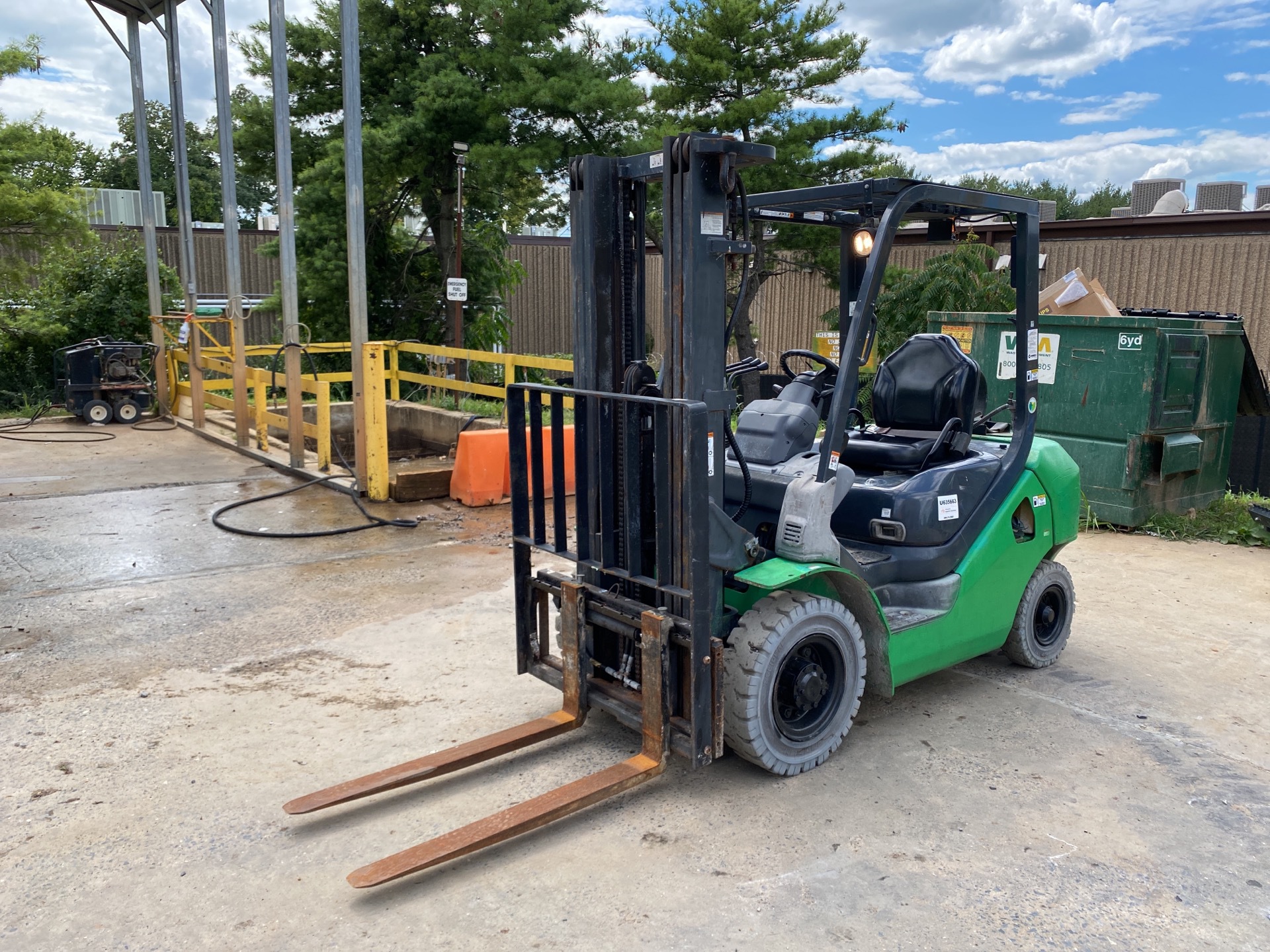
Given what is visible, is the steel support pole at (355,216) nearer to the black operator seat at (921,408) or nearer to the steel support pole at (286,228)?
the steel support pole at (286,228)

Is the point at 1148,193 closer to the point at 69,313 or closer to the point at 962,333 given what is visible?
the point at 962,333

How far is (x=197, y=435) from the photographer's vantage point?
46.3 feet

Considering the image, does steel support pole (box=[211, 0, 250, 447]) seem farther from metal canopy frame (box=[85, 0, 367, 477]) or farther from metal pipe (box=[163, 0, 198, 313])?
metal pipe (box=[163, 0, 198, 313])

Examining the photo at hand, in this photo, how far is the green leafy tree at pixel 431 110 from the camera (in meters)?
17.6

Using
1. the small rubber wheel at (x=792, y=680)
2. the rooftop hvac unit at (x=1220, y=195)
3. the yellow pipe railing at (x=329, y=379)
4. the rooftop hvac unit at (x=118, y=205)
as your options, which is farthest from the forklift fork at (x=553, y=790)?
the rooftop hvac unit at (x=118, y=205)

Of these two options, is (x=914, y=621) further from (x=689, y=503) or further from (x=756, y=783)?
(x=689, y=503)

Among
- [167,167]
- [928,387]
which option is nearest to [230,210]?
[928,387]

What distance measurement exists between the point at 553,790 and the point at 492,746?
0.40 m

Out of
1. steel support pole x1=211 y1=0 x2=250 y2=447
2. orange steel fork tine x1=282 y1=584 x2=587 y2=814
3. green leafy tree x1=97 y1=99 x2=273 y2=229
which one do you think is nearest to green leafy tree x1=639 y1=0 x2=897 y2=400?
steel support pole x1=211 y1=0 x2=250 y2=447

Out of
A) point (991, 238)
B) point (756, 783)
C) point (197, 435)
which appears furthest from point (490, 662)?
point (991, 238)

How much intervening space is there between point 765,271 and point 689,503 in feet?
47.7

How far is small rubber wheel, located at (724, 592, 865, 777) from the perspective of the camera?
380cm

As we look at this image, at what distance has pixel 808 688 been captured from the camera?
404 cm

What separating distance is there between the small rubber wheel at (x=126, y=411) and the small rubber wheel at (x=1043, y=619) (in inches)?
559
